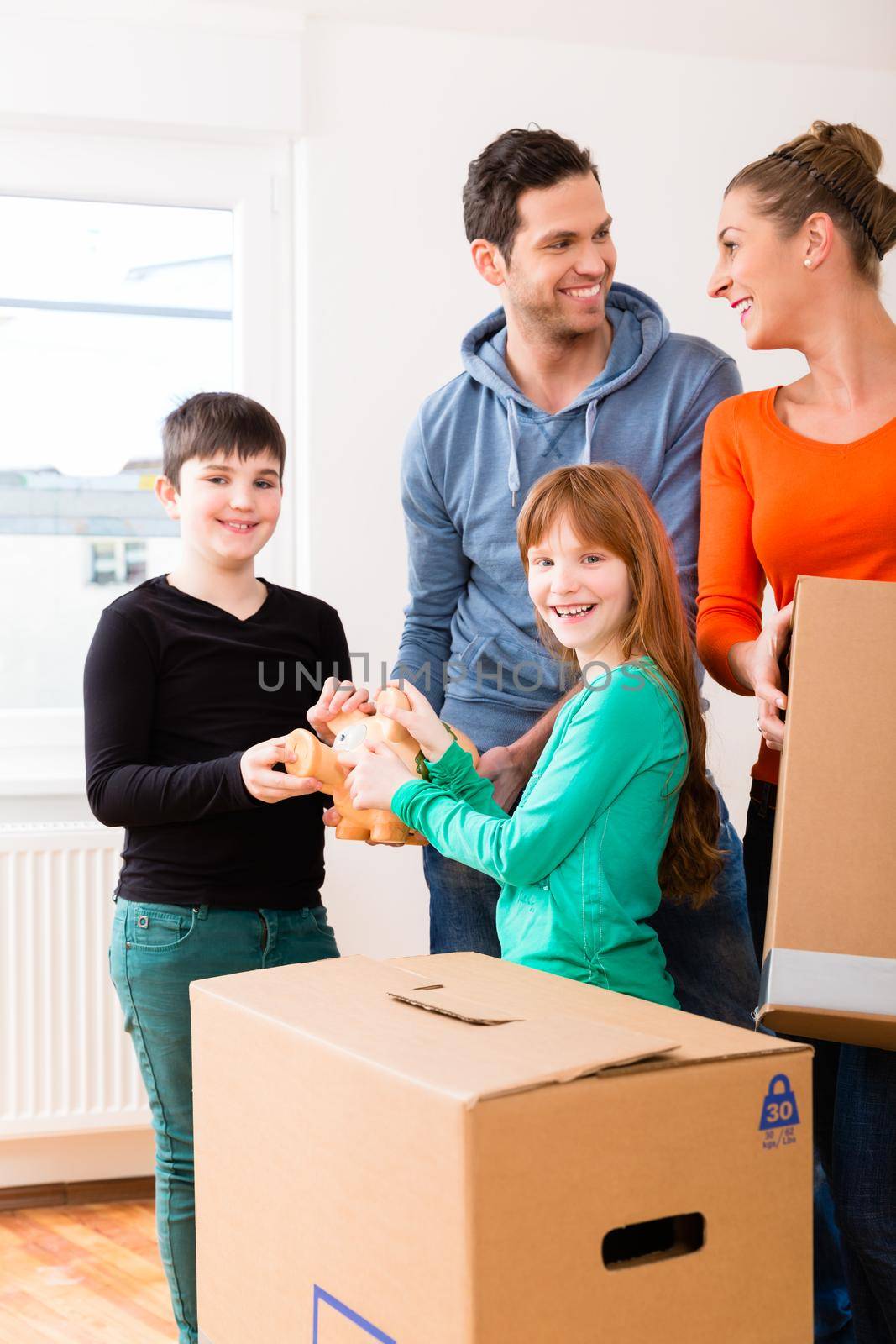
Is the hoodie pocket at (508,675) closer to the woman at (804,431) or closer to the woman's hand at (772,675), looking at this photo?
the woman at (804,431)

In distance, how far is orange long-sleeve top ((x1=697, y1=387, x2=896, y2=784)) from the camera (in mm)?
1221

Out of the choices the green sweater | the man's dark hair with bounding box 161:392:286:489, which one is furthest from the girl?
the man's dark hair with bounding box 161:392:286:489

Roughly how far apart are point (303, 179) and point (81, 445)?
65 cm

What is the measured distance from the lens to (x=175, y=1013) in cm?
143

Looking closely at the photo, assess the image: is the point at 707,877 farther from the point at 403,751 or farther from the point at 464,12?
the point at 464,12

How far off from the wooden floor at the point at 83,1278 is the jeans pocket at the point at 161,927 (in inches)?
28.6

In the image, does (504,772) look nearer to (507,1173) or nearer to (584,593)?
(584,593)

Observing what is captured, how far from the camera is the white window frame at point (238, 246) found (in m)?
2.29

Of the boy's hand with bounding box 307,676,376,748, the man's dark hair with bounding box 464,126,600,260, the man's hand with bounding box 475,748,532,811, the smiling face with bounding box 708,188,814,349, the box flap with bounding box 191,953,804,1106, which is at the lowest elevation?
the box flap with bounding box 191,953,804,1106

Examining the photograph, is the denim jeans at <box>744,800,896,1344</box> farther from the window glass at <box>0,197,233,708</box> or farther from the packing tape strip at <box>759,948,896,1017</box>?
the window glass at <box>0,197,233,708</box>

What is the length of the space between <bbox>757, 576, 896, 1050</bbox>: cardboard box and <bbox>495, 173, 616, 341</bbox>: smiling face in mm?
713

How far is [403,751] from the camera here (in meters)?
1.30

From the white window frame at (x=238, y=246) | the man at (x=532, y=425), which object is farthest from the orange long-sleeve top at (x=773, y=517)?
the white window frame at (x=238, y=246)

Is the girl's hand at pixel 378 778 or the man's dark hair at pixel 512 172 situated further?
the man's dark hair at pixel 512 172
